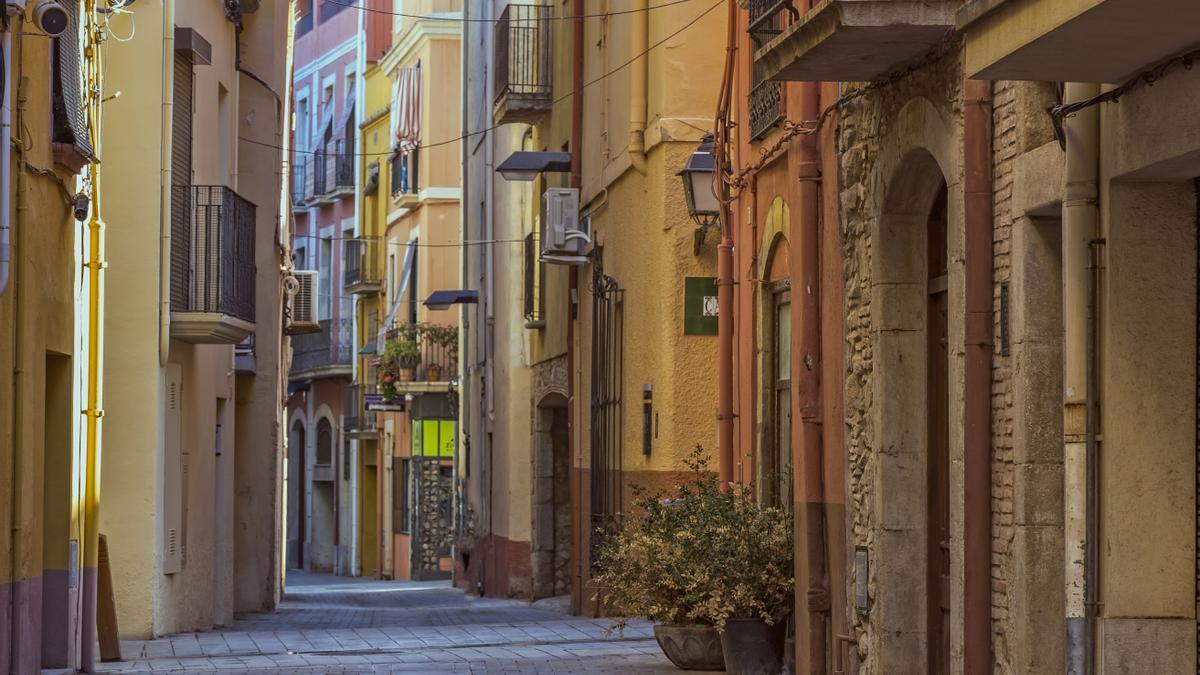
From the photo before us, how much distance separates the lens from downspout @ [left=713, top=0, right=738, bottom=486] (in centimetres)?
1667

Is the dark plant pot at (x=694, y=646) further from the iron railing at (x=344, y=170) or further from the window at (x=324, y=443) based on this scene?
the window at (x=324, y=443)

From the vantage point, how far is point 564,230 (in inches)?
909

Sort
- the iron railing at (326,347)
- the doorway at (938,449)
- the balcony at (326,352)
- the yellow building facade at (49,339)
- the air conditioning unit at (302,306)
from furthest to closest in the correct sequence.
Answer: the iron railing at (326,347) → the balcony at (326,352) → the air conditioning unit at (302,306) → the yellow building facade at (49,339) → the doorway at (938,449)

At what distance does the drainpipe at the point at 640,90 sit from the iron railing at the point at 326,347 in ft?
103

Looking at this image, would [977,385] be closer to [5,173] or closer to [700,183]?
[5,173]

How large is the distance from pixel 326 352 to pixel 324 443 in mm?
2460

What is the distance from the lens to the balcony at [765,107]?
1480 cm

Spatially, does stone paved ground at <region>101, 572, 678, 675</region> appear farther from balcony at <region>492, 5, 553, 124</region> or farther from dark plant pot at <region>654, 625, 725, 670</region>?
balcony at <region>492, 5, 553, 124</region>

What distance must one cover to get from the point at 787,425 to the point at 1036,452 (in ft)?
18.2

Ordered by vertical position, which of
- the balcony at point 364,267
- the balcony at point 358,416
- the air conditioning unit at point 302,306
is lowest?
the balcony at point 358,416

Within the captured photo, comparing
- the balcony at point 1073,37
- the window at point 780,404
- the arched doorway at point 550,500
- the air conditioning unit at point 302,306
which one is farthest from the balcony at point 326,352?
the balcony at point 1073,37

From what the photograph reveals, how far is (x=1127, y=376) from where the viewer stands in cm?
880

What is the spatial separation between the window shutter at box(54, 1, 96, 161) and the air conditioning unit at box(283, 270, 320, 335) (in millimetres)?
16009

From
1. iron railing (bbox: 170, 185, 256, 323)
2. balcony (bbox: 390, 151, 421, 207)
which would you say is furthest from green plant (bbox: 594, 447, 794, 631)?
balcony (bbox: 390, 151, 421, 207)
